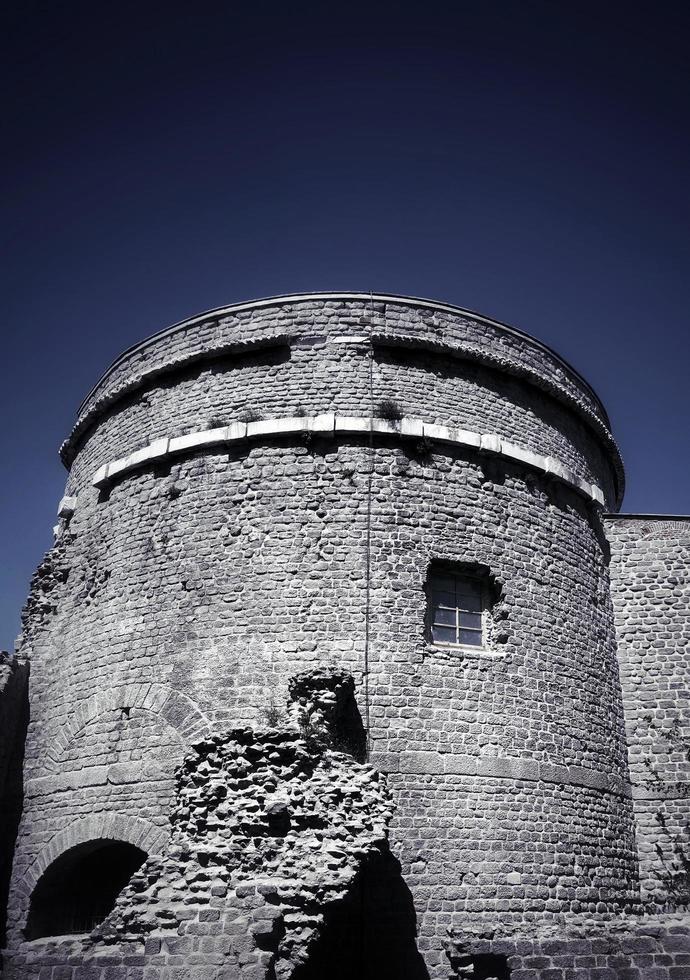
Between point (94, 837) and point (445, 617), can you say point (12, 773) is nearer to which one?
point (94, 837)

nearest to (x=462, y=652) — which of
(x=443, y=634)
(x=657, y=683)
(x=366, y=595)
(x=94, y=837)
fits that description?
(x=443, y=634)

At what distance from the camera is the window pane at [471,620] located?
40.7ft

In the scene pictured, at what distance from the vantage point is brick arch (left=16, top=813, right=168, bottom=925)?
35.2 ft

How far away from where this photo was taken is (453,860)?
10500 millimetres

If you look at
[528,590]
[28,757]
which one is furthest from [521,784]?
[28,757]

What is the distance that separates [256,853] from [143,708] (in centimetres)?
340

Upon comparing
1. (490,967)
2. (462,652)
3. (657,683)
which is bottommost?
(490,967)

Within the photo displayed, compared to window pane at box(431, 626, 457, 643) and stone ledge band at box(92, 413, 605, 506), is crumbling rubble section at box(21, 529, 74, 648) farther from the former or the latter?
window pane at box(431, 626, 457, 643)

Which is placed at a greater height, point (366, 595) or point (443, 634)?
point (366, 595)

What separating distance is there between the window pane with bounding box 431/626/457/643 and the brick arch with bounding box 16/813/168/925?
455 cm

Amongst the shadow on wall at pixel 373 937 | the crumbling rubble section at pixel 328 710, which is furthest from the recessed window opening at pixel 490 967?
the crumbling rubble section at pixel 328 710

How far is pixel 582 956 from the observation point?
9.40 meters

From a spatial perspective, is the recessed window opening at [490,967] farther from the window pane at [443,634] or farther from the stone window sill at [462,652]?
the window pane at [443,634]

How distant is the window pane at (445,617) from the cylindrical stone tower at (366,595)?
0.02 metres
